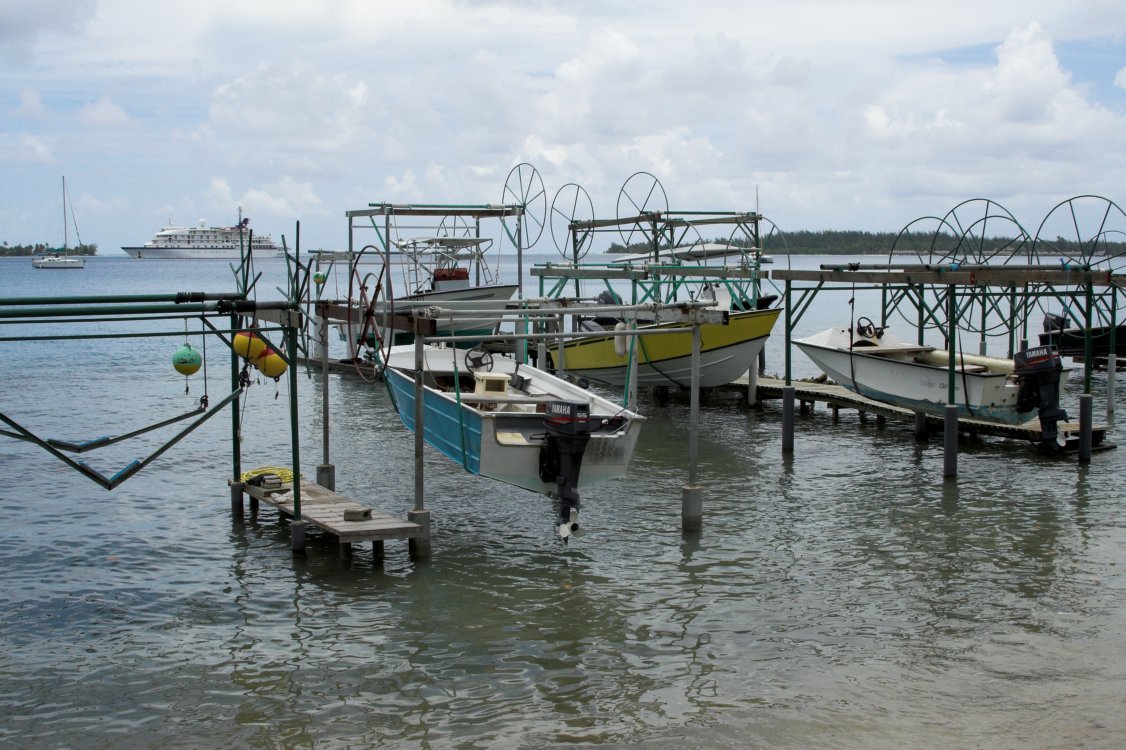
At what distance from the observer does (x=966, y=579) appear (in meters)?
11.2

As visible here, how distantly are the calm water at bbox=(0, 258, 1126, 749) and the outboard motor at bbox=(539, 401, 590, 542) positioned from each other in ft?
1.87

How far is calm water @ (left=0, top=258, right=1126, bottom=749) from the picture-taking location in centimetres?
803

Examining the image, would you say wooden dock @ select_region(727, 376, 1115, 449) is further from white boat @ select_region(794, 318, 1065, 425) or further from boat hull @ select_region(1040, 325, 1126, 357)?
boat hull @ select_region(1040, 325, 1126, 357)

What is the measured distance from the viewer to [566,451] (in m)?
11.7

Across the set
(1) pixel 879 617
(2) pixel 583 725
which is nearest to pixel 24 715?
(2) pixel 583 725

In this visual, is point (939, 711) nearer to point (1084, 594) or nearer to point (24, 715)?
point (1084, 594)

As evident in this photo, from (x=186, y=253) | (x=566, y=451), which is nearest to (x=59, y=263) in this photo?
(x=186, y=253)

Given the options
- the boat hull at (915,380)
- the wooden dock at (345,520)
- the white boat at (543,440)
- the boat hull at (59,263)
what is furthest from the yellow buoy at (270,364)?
the boat hull at (59,263)

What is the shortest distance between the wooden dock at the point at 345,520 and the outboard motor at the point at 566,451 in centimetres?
150

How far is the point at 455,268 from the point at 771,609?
18.8 meters

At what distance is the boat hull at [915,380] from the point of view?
18.0m

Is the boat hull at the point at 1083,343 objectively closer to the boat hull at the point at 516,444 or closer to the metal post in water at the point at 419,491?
the boat hull at the point at 516,444

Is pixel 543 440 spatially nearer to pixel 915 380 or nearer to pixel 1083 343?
pixel 915 380

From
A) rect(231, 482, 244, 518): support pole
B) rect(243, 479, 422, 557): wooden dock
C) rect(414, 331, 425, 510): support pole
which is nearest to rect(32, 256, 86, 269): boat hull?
rect(231, 482, 244, 518): support pole
